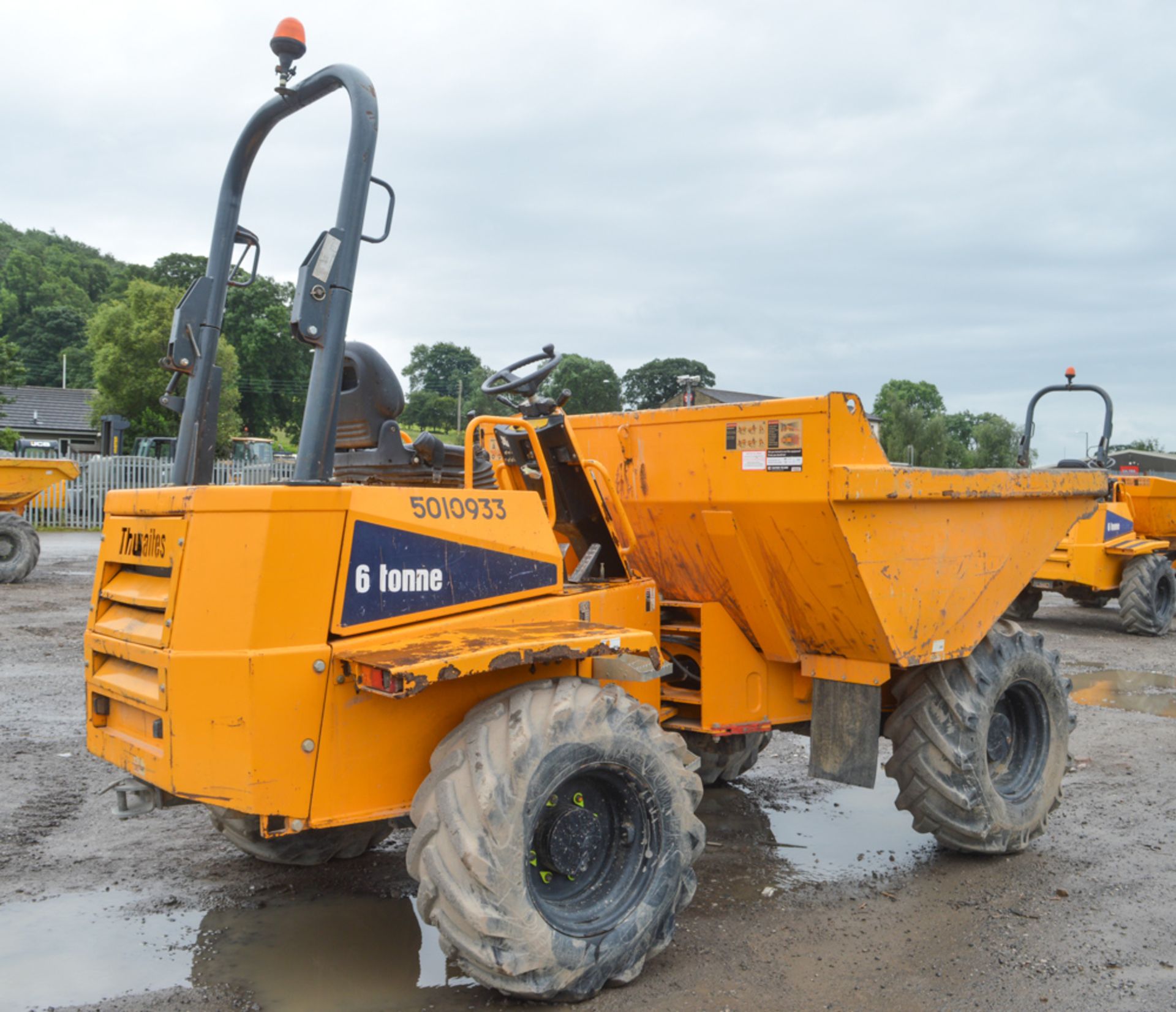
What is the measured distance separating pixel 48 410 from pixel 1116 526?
2019 inches

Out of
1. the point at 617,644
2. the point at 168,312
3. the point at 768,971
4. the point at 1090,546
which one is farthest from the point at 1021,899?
the point at 168,312

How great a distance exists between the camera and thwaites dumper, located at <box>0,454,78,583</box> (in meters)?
15.3

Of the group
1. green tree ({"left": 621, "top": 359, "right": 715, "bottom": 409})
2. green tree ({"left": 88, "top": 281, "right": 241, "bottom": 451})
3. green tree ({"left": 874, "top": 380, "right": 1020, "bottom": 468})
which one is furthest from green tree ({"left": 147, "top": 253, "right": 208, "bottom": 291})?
green tree ({"left": 874, "top": 380, "right": 1020, "bottom": 468})

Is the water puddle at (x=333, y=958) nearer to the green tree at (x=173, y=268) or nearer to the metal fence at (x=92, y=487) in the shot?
the metal fence at (x=92, y=487)

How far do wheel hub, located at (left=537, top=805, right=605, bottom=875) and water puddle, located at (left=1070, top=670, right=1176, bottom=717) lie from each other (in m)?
5.88

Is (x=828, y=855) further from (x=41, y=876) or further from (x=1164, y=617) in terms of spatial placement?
(x=1164, y=617)

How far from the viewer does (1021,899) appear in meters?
4.53

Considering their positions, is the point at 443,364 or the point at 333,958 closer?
the point at 333,958

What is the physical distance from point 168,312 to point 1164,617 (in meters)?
31.1

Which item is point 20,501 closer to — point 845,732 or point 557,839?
point 845,732

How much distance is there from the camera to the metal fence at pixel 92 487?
26.0 meters

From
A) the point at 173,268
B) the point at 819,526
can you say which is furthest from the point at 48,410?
the point at 819,526

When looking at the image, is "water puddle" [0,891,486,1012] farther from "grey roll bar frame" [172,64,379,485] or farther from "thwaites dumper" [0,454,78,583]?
"thwaites dumper" [0,454,78,583]

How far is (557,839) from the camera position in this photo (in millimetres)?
3660
